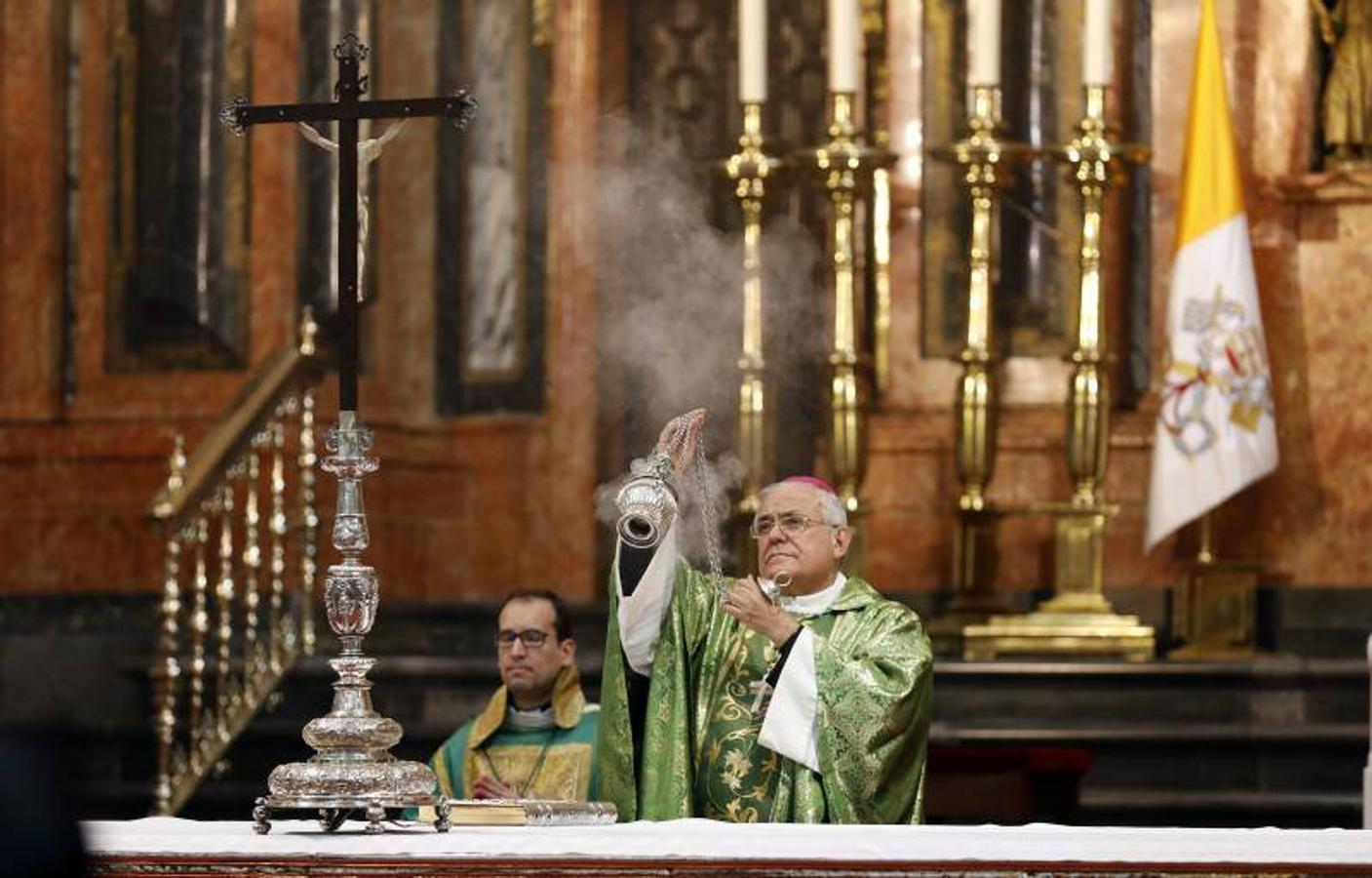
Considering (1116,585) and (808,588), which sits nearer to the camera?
(808,588)

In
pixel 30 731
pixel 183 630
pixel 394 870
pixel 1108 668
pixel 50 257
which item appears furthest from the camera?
pixel 50 257

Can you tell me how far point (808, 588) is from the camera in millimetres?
5613

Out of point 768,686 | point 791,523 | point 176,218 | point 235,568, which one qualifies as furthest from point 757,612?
point 176,218

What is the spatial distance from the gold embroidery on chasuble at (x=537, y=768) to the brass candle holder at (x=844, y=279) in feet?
9.22

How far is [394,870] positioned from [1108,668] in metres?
4.83

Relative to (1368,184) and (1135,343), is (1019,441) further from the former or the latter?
(1368,184)

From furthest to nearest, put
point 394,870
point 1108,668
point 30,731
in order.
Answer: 1. point 1108,668
2. point 394,870
3. point 30,731

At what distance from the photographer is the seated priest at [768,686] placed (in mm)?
5230

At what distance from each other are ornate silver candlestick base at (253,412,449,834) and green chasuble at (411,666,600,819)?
172 centimetres

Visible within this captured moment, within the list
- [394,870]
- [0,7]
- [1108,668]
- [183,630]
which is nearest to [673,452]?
[394,870]

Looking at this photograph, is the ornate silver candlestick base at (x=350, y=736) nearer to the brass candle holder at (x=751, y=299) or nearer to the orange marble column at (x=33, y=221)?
the brass candle holder at (x=751, y=299)

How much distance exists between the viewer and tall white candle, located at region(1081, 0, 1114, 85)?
28.1 ft

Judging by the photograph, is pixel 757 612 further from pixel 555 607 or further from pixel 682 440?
pixel 555 607

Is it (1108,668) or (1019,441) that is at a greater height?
(1019,441)
